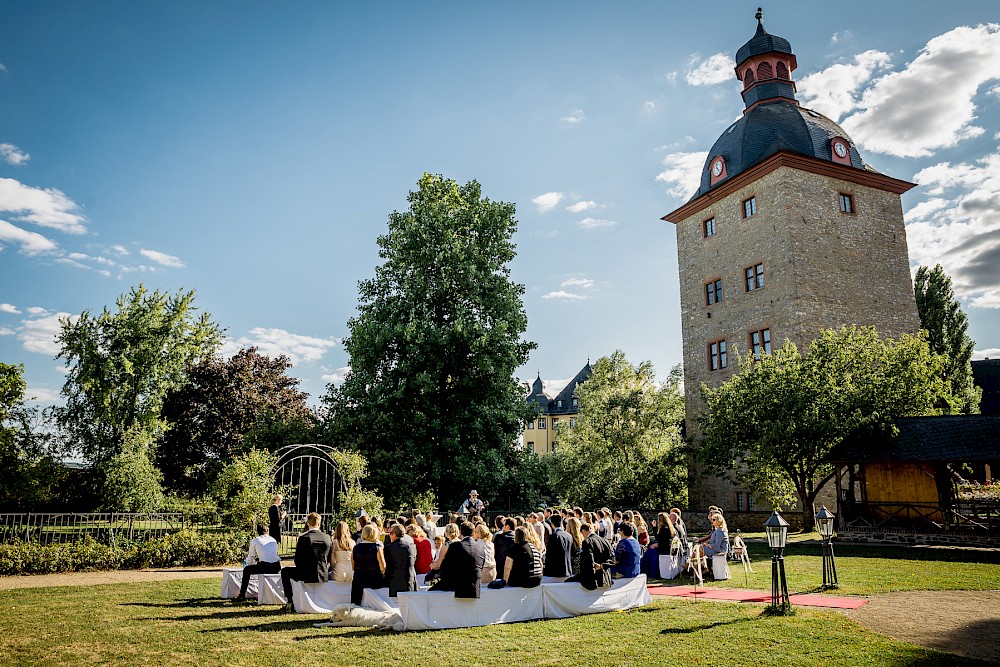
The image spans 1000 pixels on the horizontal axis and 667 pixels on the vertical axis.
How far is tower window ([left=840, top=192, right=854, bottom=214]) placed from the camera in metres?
32.8

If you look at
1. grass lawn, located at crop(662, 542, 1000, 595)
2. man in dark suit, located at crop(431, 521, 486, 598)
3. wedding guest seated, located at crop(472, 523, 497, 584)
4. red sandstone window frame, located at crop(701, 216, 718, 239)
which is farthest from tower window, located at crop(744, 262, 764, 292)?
man in dark suit, located at crop(431, 521, 486, 598)

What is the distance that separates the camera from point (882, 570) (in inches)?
598

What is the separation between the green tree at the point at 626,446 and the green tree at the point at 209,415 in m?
14.9

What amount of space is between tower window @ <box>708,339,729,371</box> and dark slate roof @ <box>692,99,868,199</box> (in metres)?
8.79

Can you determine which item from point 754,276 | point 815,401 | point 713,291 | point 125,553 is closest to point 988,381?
point 713,291

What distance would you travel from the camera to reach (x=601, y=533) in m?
14.6

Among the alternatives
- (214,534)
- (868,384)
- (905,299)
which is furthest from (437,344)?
(905,299)

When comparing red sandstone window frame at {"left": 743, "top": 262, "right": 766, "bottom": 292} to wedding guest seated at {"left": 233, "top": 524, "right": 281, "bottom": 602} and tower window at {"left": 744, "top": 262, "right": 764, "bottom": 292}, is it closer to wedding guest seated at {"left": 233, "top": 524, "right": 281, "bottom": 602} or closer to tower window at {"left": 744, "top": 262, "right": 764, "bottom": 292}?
tower window at {"left": 744, "top": 262, "right": 764, "bottom": 292}

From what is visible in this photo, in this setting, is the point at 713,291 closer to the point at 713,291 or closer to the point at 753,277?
the point at 713,291

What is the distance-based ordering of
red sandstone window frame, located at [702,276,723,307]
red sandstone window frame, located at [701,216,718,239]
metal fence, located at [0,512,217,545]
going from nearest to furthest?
1. metal fence, located at [0,512,217,545]
2. red sandstone window frame, located at [702,276,723,307]
3. red sandstone window frame, located at [701,216,718,239]

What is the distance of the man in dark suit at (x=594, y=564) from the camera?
1077 cm

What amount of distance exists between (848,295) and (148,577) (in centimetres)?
3170

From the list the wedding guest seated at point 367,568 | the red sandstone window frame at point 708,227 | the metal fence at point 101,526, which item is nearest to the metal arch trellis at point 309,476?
the metal fence at point 101,526

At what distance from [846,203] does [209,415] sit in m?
36.3
